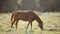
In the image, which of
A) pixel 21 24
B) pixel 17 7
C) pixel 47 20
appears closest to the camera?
pixel 21 24

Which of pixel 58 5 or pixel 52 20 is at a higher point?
pixel 58 5

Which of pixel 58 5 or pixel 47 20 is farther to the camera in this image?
pixel 58 5

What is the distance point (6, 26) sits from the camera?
7.13ft

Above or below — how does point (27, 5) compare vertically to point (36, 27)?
above

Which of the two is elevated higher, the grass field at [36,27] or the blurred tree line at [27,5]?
the blurred tree line at [27,5]

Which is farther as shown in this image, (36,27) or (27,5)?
(27,5)

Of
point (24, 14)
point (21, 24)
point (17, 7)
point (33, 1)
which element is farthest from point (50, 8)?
point (24, 14)

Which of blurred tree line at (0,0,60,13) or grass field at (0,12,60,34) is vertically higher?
blurred tree line at (0,0,60,13)

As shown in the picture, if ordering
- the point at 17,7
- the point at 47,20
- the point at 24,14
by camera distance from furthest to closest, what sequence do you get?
the point at 17,7 → the point at 47,20 → the point at 24,14

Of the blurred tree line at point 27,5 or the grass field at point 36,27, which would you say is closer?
the grass field at point 36,27

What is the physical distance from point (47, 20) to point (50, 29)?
31 cm

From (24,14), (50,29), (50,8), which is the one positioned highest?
(50,8)

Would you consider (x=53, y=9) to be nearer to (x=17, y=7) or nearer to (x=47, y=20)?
(x=17, y=7)

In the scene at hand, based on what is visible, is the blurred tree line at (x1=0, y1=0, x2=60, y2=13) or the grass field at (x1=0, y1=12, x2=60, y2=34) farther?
the blurred tree line at (x1=0, y1=0, x2=60, y2=13)
